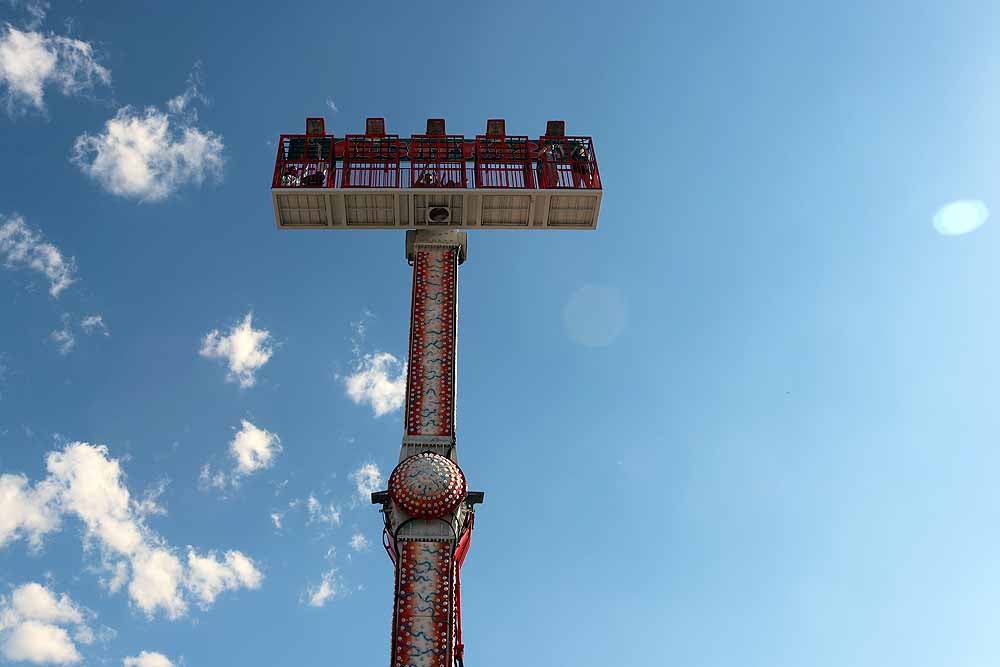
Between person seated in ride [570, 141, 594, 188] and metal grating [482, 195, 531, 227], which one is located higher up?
person seated in ride [570, 141, 594, 188]

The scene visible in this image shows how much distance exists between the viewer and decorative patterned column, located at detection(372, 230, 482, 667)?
55.8ft

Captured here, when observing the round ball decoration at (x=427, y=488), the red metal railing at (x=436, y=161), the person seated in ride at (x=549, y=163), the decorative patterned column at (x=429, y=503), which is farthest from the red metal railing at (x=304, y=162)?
the round ball decoration at (x=427, y=488)

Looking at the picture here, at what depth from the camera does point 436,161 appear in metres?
23.5

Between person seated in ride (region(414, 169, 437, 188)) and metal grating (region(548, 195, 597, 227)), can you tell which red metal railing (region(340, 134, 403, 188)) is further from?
metal grating (region(548, 195, 597, 227))

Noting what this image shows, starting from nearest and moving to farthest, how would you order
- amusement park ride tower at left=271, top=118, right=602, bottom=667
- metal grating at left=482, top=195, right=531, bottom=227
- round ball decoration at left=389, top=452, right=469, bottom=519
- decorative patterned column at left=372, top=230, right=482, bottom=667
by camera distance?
decorative patterned column at left=372, top=230, right=482, bottom=667, round ball decoration at left=389, top=452, right=469, bottom=519, amusement park ride tower at left=271, top=118, right=602, bottom=667, metal grating at left=482, top=195, right=531, bottom=227

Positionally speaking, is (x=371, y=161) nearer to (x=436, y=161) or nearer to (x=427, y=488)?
(x=436, y=161)

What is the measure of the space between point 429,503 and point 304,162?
420 inches

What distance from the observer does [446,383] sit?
2070 cm

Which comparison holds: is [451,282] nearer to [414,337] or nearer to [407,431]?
[414,337]

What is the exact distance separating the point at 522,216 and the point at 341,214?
5194 millimetres

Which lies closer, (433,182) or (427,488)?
(427,488)

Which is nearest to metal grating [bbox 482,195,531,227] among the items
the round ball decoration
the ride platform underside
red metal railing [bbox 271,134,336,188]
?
the ride platform underside

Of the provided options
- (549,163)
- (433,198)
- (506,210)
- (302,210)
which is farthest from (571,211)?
(302,210)

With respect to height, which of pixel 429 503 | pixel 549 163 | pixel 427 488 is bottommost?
pixel 429 503
